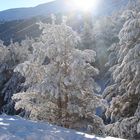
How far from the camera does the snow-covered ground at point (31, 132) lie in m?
9.29

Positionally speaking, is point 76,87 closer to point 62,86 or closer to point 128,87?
point 62,86

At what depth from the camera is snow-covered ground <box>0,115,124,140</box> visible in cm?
929

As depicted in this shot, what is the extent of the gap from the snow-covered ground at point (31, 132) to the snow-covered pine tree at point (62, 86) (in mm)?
7228

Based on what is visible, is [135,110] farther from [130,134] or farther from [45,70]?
[45,70]

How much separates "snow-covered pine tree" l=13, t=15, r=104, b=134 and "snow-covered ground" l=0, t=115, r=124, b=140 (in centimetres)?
723

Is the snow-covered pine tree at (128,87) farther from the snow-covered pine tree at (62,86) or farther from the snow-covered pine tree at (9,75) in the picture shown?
the snow-covered pine tree at (9,75)

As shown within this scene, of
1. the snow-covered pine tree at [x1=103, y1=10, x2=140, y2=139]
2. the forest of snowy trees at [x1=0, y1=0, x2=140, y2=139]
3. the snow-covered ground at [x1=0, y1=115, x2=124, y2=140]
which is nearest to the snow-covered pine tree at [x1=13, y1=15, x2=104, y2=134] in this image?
the forest of snowy trees at [x1=0, y1=0, x2=140, y2=139]

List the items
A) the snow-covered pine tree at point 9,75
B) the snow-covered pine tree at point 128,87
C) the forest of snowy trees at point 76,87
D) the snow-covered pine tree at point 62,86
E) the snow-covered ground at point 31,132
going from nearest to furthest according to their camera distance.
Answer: the snow-covered ground at point 31,132
the snow-covered pine tree at point 128,87
the forest of snowy trees at point 76,87
the snow-covered pine tree at point 62,86
the snow-covered pine tree at point 9,75

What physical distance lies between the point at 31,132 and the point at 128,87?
9134 millimetres

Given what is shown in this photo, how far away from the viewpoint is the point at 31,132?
9688mm

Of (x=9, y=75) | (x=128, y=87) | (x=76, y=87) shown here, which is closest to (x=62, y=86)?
(x=76, y=87)

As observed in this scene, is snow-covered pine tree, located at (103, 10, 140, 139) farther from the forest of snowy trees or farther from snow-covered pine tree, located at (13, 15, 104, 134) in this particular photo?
snow-covered pine tree, located at (13, 15, 104, 134)

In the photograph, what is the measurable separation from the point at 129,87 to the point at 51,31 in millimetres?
4669

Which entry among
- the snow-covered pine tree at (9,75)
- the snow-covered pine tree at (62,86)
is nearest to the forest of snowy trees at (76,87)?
the snow-covered pine tree at (62,86)
